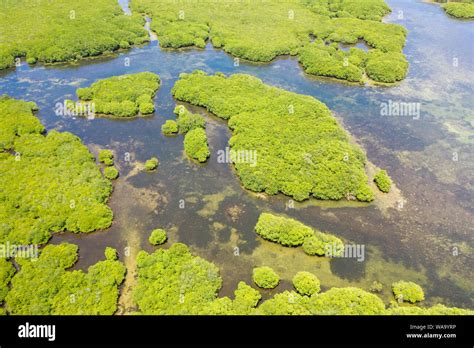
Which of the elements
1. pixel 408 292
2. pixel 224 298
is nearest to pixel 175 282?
pixel 224 298

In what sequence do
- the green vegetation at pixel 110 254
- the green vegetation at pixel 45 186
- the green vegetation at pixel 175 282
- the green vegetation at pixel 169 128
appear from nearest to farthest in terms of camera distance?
the green vegetation at pixel 175 282 < the green vegetation at pixel 110 254 < the green vegetation at pixel 45 186 < the green vegetation at pixel 169 128

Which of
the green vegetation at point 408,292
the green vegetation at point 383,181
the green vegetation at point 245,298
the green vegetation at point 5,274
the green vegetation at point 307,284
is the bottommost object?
the green vegetation at point 5,274

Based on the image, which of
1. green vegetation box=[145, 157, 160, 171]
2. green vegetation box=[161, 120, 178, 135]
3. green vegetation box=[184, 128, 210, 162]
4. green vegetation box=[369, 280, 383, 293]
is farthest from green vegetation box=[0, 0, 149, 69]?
green vegetation box=[369, 280, 383, 293]

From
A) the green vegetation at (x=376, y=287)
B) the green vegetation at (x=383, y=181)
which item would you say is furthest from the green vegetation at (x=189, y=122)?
the green vegetation at (x=376, y=287)

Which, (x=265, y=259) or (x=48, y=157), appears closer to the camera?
(x=265, y=259)

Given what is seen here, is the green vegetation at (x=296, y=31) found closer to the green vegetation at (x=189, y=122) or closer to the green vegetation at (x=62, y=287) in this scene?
the green vegetation at (x=189, y=122)

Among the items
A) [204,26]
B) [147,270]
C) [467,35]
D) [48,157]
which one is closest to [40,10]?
[204,26]

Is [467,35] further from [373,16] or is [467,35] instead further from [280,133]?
[280,133]
